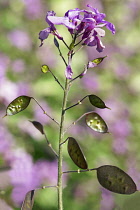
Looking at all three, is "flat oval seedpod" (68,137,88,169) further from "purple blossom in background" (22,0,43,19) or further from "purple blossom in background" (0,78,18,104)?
"purple blossom in background" (22,0,43,19)

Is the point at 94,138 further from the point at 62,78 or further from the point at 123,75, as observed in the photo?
the point at 123,75

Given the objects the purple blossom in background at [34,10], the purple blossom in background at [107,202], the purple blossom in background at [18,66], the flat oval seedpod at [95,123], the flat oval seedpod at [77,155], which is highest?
the flat oval seedpod at [95,123]

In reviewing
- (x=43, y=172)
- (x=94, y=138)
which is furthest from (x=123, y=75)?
(x=43, y=172)

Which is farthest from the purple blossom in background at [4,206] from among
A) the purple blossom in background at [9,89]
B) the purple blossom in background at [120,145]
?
the purple blossom in background at [120,145]

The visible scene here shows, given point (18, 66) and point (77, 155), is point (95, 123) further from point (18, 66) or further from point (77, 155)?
point (18, 66)

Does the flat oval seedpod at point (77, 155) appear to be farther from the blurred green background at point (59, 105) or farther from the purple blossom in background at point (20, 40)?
the purple blossom in background at point (20, 40)

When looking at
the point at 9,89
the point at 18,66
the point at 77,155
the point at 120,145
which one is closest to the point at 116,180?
the point at 77,155

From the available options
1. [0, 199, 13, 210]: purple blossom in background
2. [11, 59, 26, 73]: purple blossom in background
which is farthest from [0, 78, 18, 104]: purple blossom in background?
[0, 199, 13, 210]: purple blossom in background
